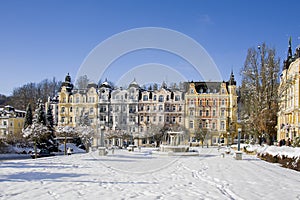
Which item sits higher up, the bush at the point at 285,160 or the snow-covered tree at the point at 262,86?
the snow-covered tree at the point at 262,86

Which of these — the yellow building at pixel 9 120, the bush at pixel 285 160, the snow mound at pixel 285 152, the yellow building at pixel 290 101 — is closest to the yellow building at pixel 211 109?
the yellow building at pixel 290 101

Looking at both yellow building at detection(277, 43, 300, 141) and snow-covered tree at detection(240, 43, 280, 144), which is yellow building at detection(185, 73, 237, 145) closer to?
yellow building at detection(277, 43, 300, 141)

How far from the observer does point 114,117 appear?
154 ft

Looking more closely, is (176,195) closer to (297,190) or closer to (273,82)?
(297,190)

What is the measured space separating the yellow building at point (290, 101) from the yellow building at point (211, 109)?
1355 cm

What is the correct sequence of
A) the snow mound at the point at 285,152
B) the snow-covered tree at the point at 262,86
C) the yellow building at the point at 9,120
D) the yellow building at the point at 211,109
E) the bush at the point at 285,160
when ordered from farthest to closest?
the yellow building at the point at 9,120 → the yellow building at the point at 211,109 → the snow-covered tree at the point at 262,86 → the snow mound at the point at 285,152 → the bush at the point at 285,160

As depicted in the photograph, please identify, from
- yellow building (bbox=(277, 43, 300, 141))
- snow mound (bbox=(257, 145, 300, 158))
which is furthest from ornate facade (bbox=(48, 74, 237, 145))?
snow mound (bbox=(257, 145, 300, 158))

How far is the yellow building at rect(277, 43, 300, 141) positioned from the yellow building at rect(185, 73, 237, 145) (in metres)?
13.5

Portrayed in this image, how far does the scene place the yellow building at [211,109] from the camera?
51125mm

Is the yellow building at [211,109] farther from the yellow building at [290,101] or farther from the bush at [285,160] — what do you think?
the bush at [285,160]

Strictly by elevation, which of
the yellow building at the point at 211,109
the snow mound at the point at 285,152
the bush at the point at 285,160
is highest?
the yellow building at the point at 211,109

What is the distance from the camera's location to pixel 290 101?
34.8 m

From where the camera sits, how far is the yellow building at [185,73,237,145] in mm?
51125

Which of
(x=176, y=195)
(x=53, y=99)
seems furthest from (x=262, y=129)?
(x=53, y=99)
